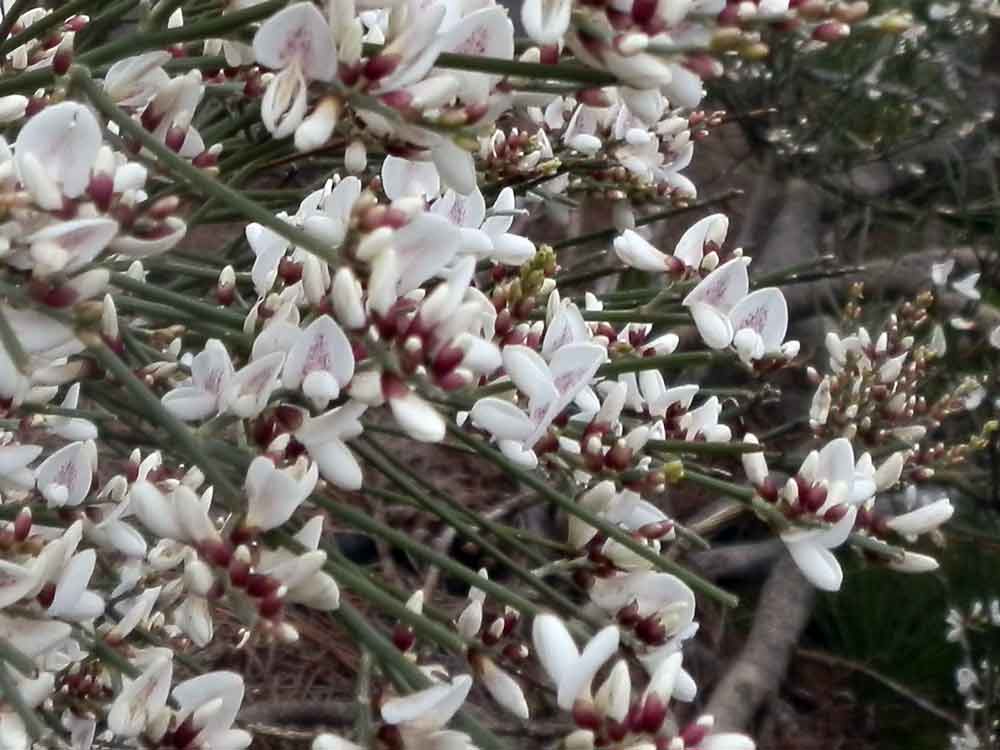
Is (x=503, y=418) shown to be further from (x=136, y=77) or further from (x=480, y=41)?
(x=136, y=77)

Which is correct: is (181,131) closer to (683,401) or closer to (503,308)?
(503,308)

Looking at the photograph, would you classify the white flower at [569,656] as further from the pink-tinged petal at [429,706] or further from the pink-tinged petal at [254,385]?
the pink-tinged petal at [254,385]

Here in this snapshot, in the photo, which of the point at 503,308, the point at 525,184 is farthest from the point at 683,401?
the point at 525,184

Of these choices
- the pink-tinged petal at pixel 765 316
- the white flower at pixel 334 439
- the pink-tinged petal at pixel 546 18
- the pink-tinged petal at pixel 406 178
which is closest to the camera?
the pink-tinged petal at pixel 546 18

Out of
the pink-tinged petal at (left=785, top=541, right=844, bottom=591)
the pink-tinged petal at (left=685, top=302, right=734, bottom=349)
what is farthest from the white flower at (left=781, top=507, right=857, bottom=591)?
the pink-tinged petal at (left=685, top=302, right=734, bottom=349)

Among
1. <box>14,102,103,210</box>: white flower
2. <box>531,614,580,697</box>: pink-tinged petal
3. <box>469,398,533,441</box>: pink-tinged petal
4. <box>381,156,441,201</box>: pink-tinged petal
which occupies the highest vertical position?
<box>14,102,103,210</box>: white flower

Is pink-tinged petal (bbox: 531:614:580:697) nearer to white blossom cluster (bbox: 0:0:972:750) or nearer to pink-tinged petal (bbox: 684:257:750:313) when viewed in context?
white blossom cluster (bbox: 0:0:972:750)

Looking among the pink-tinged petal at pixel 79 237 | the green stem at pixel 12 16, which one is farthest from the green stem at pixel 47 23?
the pink-tinged petal at pixel 79 237

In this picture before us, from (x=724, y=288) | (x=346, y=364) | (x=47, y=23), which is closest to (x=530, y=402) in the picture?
(x=346, y=364)
